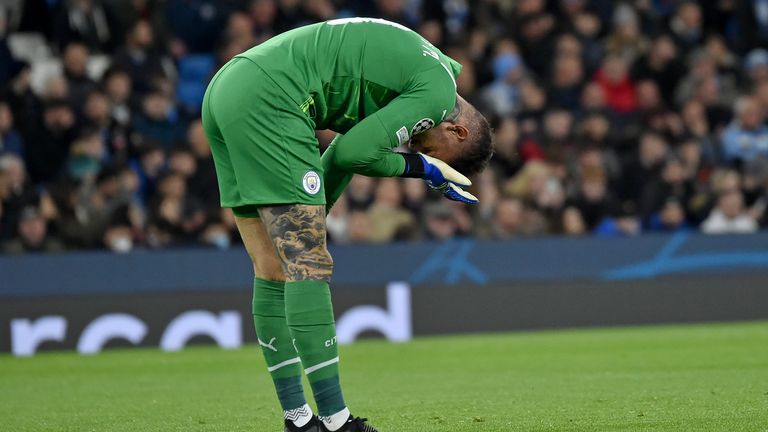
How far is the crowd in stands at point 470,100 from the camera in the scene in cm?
1290

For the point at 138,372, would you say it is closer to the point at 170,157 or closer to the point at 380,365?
the point at 380,365

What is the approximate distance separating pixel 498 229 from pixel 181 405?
22.7 ft

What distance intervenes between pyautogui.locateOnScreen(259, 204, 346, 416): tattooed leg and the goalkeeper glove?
458 millimetres

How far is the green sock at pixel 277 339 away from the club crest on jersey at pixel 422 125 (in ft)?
3.06

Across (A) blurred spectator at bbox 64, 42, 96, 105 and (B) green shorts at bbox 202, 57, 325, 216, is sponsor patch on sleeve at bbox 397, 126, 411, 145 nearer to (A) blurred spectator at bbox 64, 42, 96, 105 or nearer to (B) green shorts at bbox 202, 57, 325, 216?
(B) green shorts at bbox 202, 57, 325, 216

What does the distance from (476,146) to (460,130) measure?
0.12 m

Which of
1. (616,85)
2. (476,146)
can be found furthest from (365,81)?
(616,85)

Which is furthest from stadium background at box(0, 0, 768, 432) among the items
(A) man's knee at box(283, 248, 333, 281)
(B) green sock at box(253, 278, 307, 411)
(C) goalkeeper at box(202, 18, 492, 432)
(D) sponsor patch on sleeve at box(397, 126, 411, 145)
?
(D) sponsor patch on sleeve at box(397, 126, 411, 145)

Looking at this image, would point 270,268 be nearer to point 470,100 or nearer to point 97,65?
point 97,65

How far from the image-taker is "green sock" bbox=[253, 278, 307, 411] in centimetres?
550

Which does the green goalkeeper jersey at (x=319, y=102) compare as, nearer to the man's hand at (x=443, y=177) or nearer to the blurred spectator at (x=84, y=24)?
the man's hand at (x=443, y=177)

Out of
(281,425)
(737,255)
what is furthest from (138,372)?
(737,255)

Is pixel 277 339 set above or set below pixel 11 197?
above

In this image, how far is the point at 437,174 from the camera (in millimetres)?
5375
